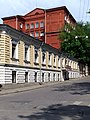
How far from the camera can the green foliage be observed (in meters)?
69.8

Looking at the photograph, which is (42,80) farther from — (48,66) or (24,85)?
(24,85)

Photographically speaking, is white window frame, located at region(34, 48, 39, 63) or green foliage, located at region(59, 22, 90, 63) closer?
white window frame, located at region(34, 48, 39, 63)

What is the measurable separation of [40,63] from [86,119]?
2977 cm

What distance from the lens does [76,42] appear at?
229 feet

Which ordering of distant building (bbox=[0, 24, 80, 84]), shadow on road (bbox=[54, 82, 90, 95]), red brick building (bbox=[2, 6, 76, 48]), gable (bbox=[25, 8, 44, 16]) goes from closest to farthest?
shadow on road (bbox=[54, 82, 90, 95]) < distant building (bbox=[0, 24, 80, 84]) < red brick building (bbox=[2, 6, 76, 48]) < gable (bbox=[25, 8, 44, 16])

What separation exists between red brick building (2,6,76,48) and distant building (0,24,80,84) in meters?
26.4

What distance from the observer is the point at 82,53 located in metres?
71.6

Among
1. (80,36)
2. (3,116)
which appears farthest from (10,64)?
(80,36)

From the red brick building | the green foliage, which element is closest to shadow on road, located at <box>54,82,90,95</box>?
the green foliage

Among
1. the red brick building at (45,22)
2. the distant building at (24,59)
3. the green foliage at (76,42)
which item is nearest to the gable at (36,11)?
the red brick building at (45,22)

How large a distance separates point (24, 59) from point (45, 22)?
45348 mm

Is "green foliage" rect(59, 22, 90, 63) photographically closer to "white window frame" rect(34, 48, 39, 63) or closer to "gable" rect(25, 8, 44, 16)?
"gable" rect(25, 8, 44, 16)

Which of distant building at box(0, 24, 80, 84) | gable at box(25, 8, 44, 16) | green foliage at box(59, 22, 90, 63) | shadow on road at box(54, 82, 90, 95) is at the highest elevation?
gable at box(25, 8, 44, 16)

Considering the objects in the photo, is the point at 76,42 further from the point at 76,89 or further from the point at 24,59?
the point at 76,89
